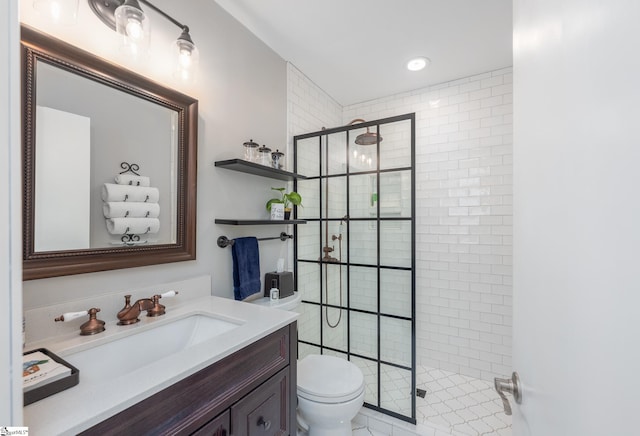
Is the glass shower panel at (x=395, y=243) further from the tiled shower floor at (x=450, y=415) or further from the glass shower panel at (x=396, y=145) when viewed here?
the tiled shower floor at (x=450, y=415)

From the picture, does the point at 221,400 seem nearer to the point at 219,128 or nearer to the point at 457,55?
the point at 219,128

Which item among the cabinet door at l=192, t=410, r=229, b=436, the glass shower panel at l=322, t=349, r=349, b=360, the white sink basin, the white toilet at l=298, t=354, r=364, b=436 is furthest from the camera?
the glass shower panel at l=322, t=349, r=349, b=360

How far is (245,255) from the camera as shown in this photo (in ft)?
5.59

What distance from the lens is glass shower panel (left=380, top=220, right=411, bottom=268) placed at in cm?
193

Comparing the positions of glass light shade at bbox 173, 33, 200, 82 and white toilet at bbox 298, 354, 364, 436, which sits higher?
glass light shade at bbox 173, 33, 200, 82

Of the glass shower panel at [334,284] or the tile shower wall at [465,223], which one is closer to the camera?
the glass shower panel at [334,284]

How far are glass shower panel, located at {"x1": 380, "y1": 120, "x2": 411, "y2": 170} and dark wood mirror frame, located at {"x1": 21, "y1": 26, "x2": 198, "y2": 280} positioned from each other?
125cm

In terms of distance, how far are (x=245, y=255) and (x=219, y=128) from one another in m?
A: 0.79

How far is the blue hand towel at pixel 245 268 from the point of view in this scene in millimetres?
1660

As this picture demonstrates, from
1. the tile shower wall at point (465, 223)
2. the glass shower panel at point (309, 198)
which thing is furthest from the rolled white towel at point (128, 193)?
the tile shower wall at point (465, 223)

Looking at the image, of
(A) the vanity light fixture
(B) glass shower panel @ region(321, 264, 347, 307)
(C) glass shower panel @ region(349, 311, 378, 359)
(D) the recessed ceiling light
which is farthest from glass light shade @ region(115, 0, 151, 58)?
(C) glass shower panel @ region(349, 311, 378, 359)

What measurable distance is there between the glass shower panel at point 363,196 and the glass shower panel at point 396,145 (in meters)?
0.14

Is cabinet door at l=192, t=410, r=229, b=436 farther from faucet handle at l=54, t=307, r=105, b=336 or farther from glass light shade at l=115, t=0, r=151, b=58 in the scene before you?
glass light shade at l=115, t=0, r=151, b=58

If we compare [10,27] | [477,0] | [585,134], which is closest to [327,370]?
[585,134]
